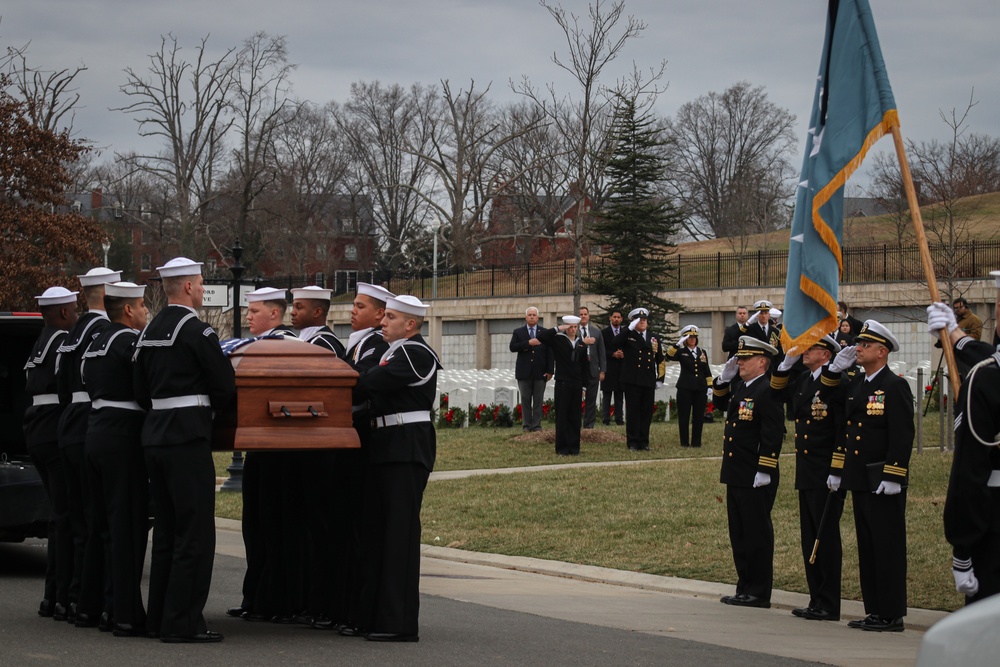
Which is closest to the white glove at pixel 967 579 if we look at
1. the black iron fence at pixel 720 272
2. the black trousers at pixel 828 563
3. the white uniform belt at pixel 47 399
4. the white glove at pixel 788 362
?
the black trousers at pixel 828 563

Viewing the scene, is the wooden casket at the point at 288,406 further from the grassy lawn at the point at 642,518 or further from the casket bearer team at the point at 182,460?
the grassy lawn at the point at 642,518

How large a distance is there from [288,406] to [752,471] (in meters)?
4.17

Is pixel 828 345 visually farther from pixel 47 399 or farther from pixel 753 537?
pixel 47 399

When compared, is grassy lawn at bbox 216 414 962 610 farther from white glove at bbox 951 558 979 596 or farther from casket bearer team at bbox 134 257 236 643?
casket bearer team at bbox 134 257 236 643

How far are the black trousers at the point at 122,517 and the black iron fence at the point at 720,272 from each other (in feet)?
84.8

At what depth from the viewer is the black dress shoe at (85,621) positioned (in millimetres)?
8273

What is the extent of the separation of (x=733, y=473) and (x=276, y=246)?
A: 2551 inches

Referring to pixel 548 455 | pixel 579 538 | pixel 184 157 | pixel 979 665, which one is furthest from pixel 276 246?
pixel 979 665

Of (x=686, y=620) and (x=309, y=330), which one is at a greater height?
(x=309, y=330)

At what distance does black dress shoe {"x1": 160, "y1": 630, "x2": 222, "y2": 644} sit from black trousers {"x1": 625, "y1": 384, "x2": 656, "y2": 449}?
12851 millimetres

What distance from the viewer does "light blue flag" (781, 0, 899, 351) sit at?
30.2 ft

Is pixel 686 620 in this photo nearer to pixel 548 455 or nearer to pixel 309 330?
pixel 309 330

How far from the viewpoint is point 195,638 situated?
25.0 ft

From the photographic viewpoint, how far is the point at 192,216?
163ft
